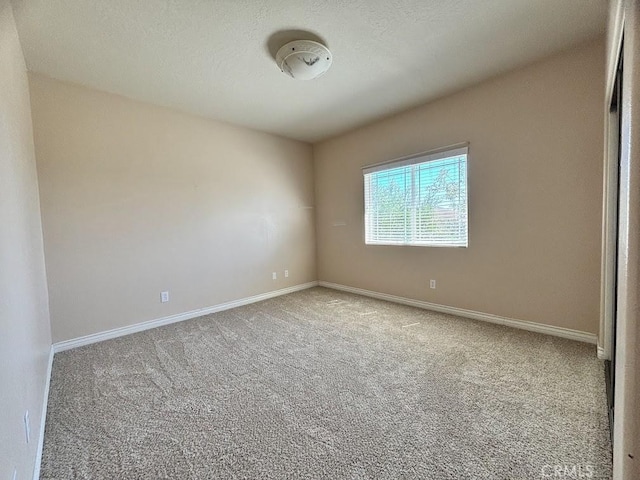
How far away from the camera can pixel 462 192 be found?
3.19 meters

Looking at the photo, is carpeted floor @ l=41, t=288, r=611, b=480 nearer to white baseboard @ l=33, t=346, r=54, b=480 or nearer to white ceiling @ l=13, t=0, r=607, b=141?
white baseboard @ l=33, t=346, r=54, b=480

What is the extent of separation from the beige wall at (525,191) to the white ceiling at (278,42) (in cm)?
29

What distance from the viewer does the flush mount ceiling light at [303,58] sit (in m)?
2.17

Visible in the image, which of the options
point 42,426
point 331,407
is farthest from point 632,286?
point 42,426

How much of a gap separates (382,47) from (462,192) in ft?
5.80

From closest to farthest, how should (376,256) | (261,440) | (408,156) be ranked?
(261,440) → (408,156) → (376,256)

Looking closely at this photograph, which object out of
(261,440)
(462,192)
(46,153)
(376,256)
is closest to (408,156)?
(462,192)

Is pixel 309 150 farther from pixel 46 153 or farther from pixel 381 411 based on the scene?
pixel 381 411

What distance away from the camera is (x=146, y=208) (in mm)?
3207

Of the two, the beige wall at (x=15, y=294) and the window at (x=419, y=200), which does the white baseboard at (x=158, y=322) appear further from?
the window at (x=419, y=200)

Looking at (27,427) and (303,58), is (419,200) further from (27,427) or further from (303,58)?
(27,427)

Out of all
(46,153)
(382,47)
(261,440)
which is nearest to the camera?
(261,440)

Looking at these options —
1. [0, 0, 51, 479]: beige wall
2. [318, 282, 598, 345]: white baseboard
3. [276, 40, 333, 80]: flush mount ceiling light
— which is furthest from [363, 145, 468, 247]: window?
[0, 0, 51, 479]: beige wall

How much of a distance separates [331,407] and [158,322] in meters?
2.50
